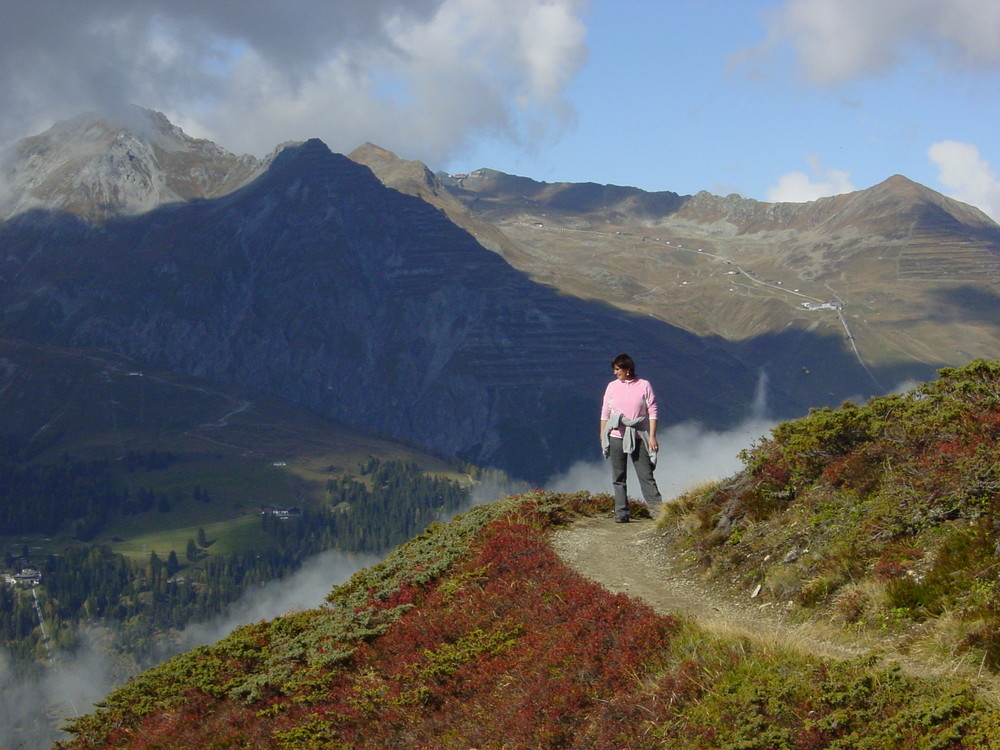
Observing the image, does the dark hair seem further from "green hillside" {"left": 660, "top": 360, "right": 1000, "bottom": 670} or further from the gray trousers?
"green hillside" {"left": 660, "top": 360, "right": 1000, "bottom": 670}

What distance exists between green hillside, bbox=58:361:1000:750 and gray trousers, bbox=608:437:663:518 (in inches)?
58.2

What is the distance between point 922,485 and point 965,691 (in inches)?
215

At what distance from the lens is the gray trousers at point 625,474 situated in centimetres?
2119

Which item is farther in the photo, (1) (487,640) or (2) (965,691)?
(1) (487,640)

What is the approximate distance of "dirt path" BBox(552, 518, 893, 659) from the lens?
12.1 m

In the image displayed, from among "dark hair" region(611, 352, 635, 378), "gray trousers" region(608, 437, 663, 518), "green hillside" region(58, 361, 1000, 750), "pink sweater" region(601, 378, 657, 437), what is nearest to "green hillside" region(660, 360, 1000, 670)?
"green hillside" region(58, 361, 1000, 750)

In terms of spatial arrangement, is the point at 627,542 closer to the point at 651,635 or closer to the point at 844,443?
the point at 844,443

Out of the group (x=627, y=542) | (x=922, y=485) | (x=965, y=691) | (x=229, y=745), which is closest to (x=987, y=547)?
(x=922, y=485)

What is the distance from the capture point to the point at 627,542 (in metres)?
19.9

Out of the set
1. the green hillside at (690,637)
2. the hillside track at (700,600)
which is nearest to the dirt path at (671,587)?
the hillside track at (700,600)

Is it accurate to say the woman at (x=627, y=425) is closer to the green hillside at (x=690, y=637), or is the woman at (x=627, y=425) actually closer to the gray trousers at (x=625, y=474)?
the gray trousers at (x=625, y=474)

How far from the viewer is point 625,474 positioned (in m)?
21.3

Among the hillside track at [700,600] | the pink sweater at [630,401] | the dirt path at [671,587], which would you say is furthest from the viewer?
the pink sweater at [630,401]

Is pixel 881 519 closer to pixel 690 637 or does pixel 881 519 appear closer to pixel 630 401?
pixel 690 637
